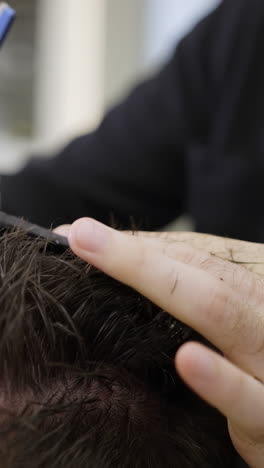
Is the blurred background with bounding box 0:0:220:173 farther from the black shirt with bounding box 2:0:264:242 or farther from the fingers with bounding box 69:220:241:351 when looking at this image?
the fingers with bounding box 69:220:241:351

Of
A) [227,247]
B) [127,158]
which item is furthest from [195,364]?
[127,158]

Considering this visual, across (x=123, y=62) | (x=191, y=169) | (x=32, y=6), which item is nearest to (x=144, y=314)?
(x=191, y=169)

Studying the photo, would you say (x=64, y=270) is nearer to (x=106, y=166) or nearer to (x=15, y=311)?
(x=15, y=311)

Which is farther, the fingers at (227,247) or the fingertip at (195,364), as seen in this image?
the fingers at (227,247)

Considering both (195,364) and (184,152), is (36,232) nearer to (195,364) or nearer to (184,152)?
(195,364)

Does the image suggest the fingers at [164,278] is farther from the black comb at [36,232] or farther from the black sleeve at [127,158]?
the black sleeve at [127,158]

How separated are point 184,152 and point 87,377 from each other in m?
0.54

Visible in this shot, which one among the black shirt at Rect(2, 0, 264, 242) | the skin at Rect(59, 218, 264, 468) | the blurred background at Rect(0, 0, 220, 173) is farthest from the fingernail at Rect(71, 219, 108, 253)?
the blurred background at Rect(0, 0, 220, 173)

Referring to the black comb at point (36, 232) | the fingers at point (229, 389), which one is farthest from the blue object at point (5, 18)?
the fingers at point (229, 389)

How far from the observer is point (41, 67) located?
1.34m

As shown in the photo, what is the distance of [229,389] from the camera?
0.22 meters

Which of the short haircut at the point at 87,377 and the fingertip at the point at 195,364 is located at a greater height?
the fingertip at the point at 195,364

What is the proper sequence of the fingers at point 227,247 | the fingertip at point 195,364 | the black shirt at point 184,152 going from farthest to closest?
the black shirt at point 184,152
the fingers at point 227,247
the fingertip at point 195,364

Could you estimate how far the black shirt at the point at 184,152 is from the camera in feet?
2.22
